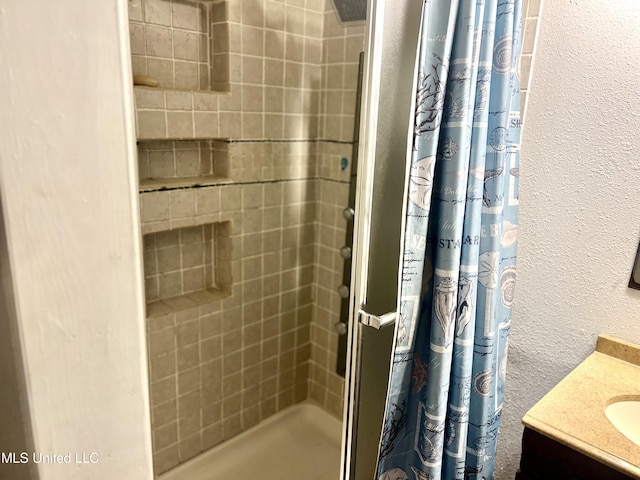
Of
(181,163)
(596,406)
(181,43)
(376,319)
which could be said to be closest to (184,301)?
(181,163)

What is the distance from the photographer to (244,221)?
6.29ft

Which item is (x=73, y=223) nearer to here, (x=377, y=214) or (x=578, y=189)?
(x=377, y=214)

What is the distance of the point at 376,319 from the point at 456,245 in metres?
0.24

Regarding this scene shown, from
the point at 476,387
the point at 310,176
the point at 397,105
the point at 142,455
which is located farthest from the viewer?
the point at 310,176

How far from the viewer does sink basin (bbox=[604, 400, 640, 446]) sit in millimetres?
1104

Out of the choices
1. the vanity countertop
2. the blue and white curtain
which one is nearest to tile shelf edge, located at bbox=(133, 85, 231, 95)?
the blue and white curtain

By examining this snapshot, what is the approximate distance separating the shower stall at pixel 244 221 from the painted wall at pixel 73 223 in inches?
49.3

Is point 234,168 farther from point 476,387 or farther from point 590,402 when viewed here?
point 590,402

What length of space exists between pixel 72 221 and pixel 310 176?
5.76 ft

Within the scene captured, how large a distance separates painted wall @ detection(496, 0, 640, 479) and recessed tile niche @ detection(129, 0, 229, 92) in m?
1.10

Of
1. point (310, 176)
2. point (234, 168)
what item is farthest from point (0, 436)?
point (310, 176)

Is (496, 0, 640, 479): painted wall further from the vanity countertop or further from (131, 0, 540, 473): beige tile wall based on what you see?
(131, 0, 540, 473): beige tile wall

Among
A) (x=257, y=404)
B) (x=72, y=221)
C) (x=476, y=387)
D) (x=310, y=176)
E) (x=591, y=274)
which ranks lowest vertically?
(x=257, y=404)

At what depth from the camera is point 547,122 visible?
130 cm
